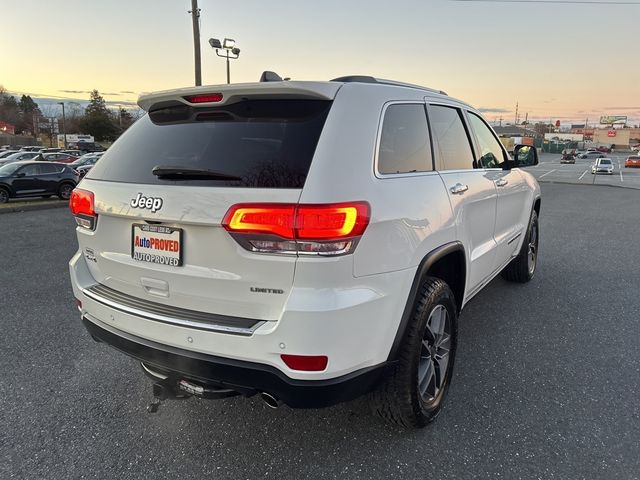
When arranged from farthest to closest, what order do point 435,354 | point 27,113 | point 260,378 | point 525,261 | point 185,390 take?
point 27,113 < point 525,261 < point 435,354 < point 185,390 < point 260,378

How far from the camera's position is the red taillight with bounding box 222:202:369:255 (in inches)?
72.0

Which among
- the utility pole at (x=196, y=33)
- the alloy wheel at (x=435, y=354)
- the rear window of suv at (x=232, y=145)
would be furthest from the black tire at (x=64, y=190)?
the alloy wheel at (x=435, y=354)

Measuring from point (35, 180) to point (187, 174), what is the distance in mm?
15165

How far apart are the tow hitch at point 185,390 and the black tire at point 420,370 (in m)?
0.79

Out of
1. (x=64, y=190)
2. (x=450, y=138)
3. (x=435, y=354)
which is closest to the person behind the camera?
(x=435, y=354)

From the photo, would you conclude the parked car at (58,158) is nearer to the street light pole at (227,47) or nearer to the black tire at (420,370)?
the street light pole at (227,47)

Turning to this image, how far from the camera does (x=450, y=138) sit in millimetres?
3111

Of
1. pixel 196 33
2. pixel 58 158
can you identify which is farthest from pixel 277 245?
pixel 58 158

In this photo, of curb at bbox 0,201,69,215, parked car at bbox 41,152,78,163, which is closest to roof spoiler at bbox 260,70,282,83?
curb at bbox 0,201,69,215

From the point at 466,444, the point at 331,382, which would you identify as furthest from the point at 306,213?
the point at 466,444

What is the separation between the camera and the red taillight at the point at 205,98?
7.33 ft

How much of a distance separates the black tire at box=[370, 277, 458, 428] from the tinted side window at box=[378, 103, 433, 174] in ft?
2.12

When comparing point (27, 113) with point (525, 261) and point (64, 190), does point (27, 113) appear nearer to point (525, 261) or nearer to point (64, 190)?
point (64, 190)

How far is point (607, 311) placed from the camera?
14.6 feet
